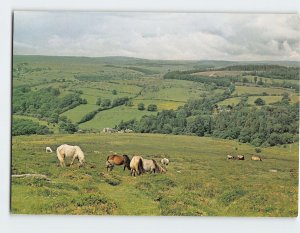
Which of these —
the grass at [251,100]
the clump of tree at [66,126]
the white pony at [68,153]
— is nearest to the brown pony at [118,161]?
the white pony at [68,153]

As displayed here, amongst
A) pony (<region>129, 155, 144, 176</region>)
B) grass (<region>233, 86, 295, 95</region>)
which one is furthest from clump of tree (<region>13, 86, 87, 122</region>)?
grass (<region>233, 86, 295, 95</region>)

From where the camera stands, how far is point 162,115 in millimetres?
7531

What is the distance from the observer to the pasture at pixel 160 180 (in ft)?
24.3

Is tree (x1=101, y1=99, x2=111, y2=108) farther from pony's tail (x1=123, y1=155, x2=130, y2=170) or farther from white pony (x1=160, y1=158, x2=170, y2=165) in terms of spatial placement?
white pony (x1=160, y1=158, x2=170, y2=165)

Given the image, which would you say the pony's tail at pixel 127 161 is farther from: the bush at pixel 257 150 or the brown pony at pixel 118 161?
the bush at pixel 257 150

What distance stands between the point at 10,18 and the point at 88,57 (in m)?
0.83

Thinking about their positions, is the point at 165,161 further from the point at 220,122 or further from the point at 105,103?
the point at 105,103

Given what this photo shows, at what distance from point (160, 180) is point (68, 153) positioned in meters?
0.92

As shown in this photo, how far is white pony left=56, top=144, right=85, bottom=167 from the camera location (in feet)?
24.4

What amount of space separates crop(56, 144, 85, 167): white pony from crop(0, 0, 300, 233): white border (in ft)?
1.62

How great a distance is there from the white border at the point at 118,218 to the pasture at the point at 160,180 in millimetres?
70

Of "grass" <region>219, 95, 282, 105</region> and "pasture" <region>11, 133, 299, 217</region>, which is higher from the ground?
"grass" <region>219, 95, 282, 105</region>

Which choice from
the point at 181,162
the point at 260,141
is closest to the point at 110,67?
the point at 181,162

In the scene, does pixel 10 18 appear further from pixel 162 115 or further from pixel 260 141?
pixel 260 141
